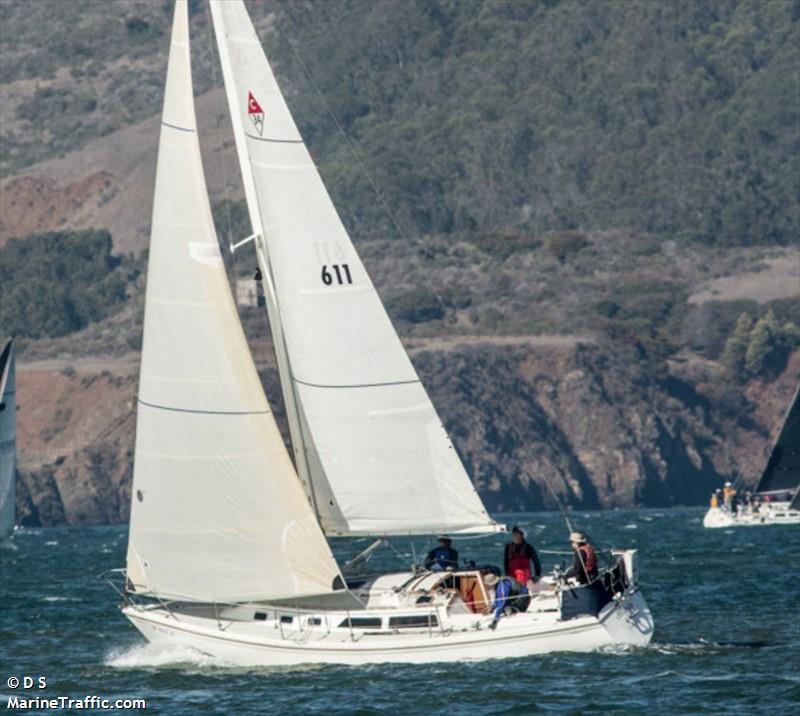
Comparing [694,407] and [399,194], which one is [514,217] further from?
[694,407]

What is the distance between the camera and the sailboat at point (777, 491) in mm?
72500

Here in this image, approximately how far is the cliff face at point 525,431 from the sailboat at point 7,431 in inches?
1459

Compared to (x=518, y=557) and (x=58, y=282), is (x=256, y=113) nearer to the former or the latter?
(x=518, y=557)

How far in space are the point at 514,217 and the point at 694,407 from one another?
4028 centimetres

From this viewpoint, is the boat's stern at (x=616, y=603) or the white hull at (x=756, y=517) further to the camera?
the white hull at (x=756, y=517)

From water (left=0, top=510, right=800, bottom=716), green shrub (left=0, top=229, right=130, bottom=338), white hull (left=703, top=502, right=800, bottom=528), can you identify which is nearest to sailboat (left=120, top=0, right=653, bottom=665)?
water (left=0, top=510, right=800, bottom=716)

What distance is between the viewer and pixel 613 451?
112688 millimetres

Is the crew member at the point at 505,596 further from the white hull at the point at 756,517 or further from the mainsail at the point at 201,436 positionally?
the white hull at the point at 756,517

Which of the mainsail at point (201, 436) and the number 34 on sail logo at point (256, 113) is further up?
the number 34 on sail logo at point (256, 113)

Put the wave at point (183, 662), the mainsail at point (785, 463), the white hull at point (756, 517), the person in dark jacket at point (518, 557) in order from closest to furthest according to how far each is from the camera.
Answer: the wave at point (183, 662) → the person in dark jacket at point (518, 557) → the mainsail at point (785, 463) → the white hull at point (756, 517)

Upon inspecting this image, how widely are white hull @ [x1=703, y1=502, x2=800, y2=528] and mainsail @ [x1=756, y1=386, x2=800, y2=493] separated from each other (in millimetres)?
631

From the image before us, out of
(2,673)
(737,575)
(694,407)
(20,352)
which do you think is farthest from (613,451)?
(2,673)

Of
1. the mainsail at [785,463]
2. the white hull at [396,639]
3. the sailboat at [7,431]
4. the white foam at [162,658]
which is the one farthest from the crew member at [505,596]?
the mainsail at [785,463]

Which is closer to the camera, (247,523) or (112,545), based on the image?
(247,523)
